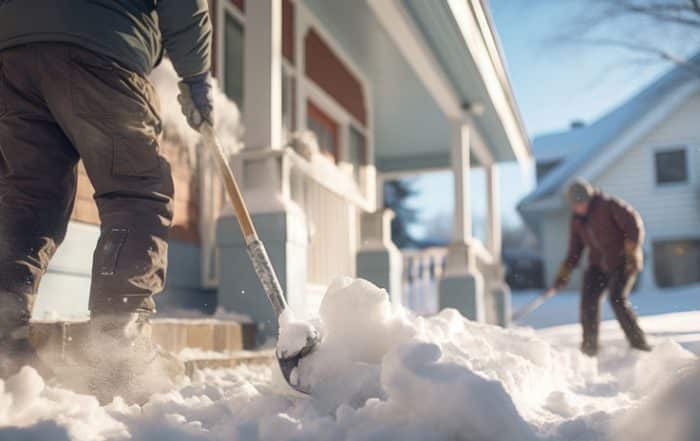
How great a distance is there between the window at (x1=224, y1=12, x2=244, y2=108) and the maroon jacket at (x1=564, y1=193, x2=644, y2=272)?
10.9 ft

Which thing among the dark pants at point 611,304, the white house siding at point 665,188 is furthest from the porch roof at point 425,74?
the white house siding at point 665,188

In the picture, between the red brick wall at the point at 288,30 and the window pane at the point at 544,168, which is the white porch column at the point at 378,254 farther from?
the window pane at the point at 544,168

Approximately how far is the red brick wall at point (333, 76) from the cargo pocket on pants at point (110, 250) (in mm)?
5704

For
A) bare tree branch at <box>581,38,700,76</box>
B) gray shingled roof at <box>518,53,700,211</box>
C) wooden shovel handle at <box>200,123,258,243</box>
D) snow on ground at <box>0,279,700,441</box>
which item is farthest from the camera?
gray shingled roof at <box>518,53,700,211</box>

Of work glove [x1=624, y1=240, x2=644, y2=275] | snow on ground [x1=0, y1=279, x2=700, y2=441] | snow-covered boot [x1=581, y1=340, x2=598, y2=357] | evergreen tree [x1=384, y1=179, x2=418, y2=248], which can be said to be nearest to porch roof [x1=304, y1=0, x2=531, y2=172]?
work glove [x1=624, y1=240, x2=644, y2=275]

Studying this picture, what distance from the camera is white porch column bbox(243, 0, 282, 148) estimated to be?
407 centimetres

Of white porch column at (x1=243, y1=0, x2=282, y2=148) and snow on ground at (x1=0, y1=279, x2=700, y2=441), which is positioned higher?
white porch column at (x1=243, y1=0, x2=282, y2=148)

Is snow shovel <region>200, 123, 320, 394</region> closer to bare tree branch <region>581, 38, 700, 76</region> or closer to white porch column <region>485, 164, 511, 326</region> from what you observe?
bare tree branch <region>581, 38, 700, 76</region>

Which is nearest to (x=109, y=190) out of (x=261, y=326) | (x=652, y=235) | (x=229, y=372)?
(x=229, y=372)

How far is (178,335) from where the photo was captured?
310 centimetres

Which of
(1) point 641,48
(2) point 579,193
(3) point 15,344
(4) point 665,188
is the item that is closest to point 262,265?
(3) point 15,344

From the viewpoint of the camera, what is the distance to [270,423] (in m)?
1.62

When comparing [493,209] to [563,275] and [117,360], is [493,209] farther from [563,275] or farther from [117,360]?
[117,360]

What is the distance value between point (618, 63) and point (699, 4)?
4409 mm
